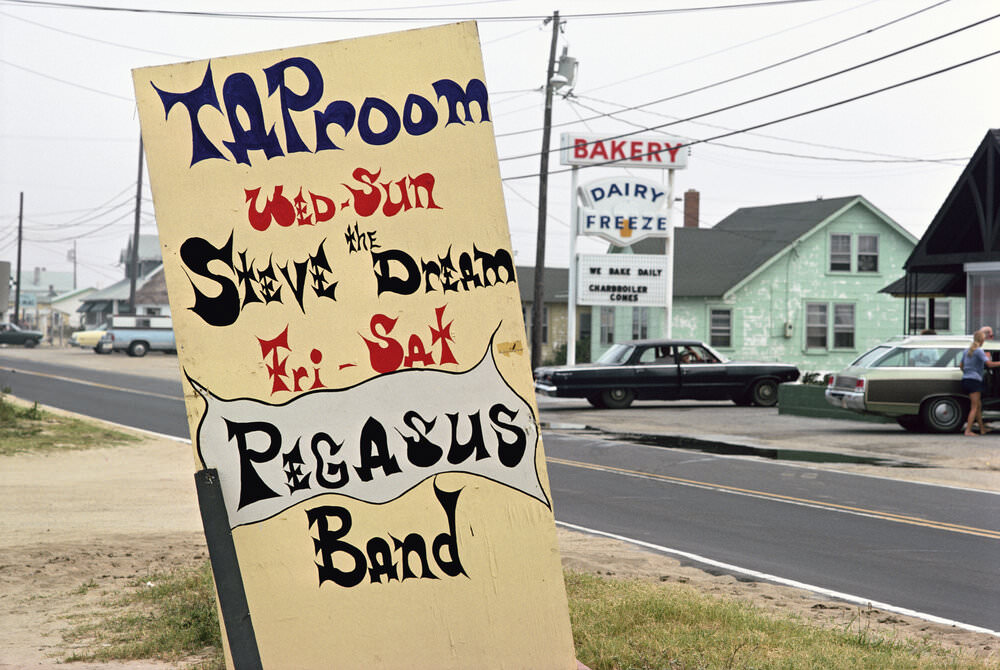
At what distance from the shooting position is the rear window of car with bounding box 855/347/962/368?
1962cm

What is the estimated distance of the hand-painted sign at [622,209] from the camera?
3189cm

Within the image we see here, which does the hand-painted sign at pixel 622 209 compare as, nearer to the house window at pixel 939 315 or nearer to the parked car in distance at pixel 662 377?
the parked car in distance at pixel 662 377

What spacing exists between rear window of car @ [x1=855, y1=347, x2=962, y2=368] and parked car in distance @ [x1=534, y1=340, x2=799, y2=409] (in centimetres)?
596

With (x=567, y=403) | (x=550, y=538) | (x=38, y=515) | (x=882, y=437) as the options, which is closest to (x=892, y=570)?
(x=550, y=538)

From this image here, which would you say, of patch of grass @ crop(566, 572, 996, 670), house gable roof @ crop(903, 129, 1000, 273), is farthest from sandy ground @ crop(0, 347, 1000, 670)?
house gable roof @ crop(903, 129, 1000, 273)

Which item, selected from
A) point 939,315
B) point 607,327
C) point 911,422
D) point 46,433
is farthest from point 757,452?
point 939,315

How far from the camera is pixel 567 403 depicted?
93.8 ft

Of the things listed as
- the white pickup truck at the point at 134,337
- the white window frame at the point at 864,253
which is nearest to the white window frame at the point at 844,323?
the white window frame at the point at 864,253

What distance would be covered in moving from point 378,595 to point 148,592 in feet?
10.7

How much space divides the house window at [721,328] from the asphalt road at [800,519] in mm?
21330

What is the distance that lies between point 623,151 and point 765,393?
972cm

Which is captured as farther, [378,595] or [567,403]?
[567,403]

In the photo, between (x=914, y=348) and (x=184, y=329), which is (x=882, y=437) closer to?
(x=914, y=348)

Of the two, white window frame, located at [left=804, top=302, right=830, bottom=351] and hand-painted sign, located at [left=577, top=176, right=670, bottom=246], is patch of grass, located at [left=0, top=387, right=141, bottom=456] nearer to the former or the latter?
hand-painted sign, located at [left=577, top=176, right=670, bottom=246]
